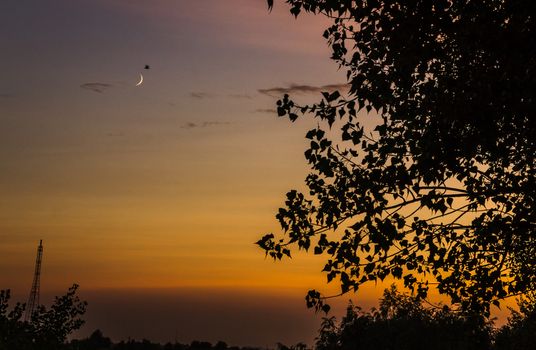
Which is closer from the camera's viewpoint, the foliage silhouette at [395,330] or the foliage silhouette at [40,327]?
the foliage silhouette at [40,327]

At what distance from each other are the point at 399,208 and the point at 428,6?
4184 mm

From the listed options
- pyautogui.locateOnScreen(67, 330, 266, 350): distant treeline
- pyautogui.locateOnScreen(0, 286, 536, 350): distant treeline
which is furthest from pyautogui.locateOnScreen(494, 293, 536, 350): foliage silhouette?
pyautogui.locateOnScreen(67, 330, 266, 350): distant treeline

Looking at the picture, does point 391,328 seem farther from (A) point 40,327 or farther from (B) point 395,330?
(A) point 40,327

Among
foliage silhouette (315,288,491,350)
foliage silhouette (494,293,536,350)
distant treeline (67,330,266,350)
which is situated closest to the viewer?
foliage silhouette (494,293,536,350)

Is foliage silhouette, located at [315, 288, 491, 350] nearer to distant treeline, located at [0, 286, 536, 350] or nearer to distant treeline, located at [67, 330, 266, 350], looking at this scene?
distant treeline, located at [0, 286, 536, 350]

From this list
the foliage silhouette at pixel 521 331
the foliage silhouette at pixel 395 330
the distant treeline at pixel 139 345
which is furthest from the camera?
the distant treeline at pixel 139 345

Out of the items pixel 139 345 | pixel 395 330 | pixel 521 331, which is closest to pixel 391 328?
pixel 395 330

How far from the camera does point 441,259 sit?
60.5 feet

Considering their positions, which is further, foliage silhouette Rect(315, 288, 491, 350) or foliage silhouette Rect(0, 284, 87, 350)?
foliage silhouette Rect(315, 288, 491, 350)

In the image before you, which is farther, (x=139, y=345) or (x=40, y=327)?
(x=139, y=345)

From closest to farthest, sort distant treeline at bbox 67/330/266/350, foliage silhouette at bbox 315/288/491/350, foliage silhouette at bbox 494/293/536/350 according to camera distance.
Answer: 1. foliage silhouette at bbox 494/293/536/350
2. foliage silhouette at bbox 315/288/491/350
3. distant treeline at bbox 67/330/266/350

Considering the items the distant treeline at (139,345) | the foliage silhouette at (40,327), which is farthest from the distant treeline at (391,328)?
the distant treeline at (139,345)

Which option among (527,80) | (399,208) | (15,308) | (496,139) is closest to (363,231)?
(399,208)

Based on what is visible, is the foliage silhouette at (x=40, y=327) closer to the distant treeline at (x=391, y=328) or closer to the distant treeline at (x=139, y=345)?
the distant treeline at (x=391, y=328)
